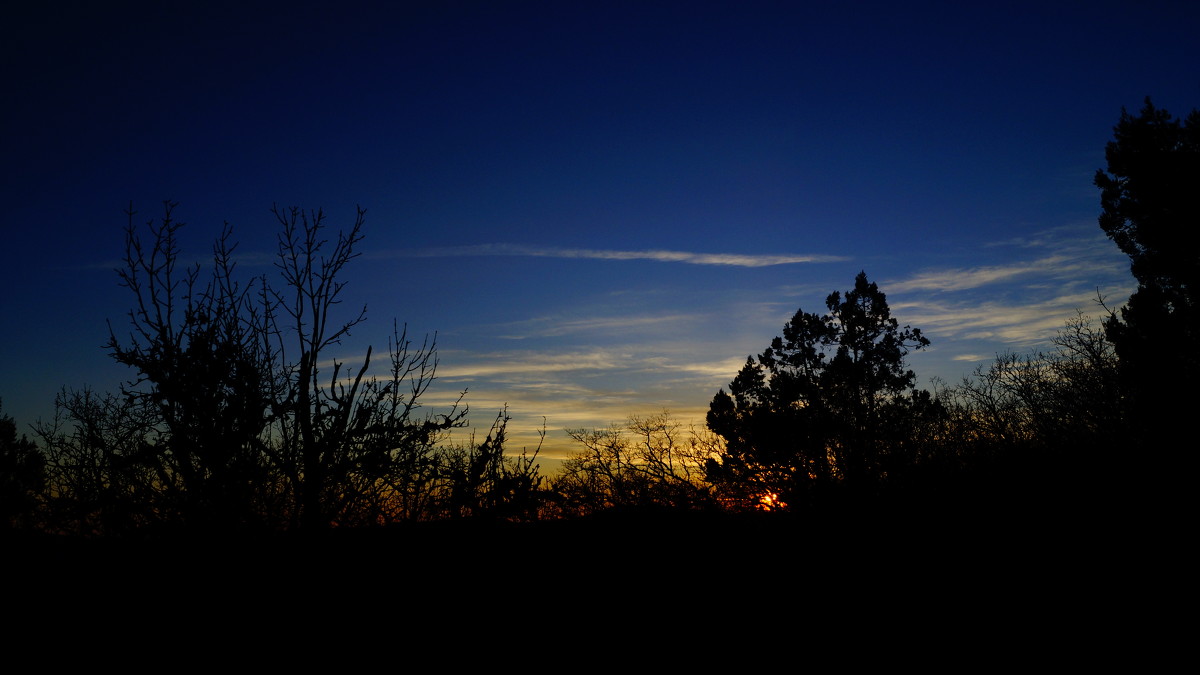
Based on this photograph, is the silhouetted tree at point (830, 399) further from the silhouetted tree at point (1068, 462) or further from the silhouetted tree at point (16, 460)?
the silhouetted tree at point (16, 460)

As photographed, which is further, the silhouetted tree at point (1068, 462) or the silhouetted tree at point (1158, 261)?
the silhouetted tree at point (1158, 261)

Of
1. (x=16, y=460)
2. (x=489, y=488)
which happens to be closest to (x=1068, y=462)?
(x=489, y=488)

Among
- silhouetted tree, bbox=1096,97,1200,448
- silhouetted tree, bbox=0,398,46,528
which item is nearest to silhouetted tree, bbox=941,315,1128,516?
silhouetted tree, bbox=1096,97,1200,448

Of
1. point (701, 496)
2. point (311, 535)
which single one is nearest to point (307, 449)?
point (311, 535)

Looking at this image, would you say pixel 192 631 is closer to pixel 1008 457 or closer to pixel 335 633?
pixel 335 633

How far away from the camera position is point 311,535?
6.71 meters

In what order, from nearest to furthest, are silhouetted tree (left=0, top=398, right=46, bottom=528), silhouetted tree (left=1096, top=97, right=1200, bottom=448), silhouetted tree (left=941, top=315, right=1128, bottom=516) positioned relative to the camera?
silhouetted tree (left=941, top=315, right=1128, bottom=516) < silhouetted tree (left=1096, top=97, right=1200, bottom=448) < silhouetted tree (left=0, top=398, right=46, bottom=528)

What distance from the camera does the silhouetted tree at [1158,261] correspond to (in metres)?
18.7

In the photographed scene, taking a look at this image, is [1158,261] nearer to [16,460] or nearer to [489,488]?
[489,488]

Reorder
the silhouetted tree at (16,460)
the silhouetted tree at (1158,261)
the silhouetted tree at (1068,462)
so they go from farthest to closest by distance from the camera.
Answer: the silhouetted tree at (16,460) < the silhouetted tree at (1158,261) < the silhouetted tree at (1068,462)

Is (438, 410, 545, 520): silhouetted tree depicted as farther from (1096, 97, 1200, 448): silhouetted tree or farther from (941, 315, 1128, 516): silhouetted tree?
(1096, 97, 1200, 448): silhouetted tree

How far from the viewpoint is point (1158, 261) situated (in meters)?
19.5

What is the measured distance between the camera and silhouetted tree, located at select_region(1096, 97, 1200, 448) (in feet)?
61.3

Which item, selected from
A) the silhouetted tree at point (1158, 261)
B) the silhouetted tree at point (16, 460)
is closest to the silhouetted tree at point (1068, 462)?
the silhouetted tree at point (1158, 261)
